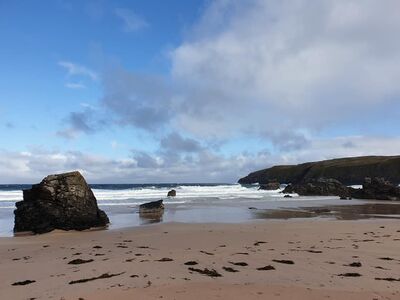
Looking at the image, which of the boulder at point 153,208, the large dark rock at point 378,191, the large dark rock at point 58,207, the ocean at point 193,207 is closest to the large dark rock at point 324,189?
the large dark rock at point 378,191

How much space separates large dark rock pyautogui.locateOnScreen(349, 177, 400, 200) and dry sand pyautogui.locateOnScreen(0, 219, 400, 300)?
30111 mm

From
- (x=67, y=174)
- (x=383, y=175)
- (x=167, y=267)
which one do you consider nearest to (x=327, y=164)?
(x=383, y=175)

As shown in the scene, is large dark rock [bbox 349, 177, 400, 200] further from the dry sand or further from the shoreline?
the dry sand

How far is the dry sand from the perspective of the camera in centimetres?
700

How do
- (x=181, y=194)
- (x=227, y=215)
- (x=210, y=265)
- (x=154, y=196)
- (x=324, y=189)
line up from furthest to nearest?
(x=181, y=194), (x=324, y=189), (x=154, y=196), (x=227, y=215), (x=210, y=265)

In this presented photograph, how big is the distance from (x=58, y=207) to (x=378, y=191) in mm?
36944

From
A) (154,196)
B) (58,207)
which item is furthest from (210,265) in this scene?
(154,196)

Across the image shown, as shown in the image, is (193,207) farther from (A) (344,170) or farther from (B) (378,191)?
(A) (344,170)

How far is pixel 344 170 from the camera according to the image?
125 metres

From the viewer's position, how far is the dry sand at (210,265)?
700 cm

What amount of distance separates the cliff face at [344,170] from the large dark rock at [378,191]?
62.1 meters

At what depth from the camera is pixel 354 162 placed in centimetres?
13212

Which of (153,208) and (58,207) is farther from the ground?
Answer: (58,207)

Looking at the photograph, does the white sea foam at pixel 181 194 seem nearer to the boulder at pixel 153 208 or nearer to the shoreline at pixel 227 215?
the boulder at pixel 153 208
